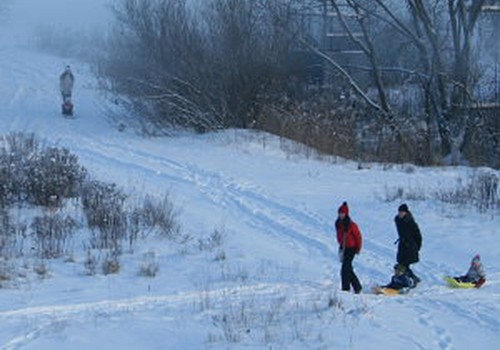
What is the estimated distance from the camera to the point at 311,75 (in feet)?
86.4

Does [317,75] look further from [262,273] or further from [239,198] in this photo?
[262,273]

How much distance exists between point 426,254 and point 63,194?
6.13 metres

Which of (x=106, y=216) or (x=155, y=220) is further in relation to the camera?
(x=155, y=220)

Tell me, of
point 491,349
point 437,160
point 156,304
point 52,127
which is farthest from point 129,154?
point 491,349

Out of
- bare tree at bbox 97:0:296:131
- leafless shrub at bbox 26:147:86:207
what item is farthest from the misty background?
leafless shrub at bbox 26:147:86:207

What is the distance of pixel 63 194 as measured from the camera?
13320mm

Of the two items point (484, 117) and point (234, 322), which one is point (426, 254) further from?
point (484, 117)

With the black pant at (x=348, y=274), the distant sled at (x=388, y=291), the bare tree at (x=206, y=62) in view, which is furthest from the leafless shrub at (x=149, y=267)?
the bare tree at (x=206, y=62)

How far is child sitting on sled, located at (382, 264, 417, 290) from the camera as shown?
30.3 ft

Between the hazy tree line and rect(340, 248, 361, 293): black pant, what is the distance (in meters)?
11.4

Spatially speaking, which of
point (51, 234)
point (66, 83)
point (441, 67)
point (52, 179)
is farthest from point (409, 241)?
Answer: point (66, 83)

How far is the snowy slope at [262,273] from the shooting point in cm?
689

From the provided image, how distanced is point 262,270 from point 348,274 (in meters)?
1.25

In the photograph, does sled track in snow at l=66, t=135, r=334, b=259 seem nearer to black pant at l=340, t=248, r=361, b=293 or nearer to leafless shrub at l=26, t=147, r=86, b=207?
black pant at l=340, t=248, r=361, b=293
